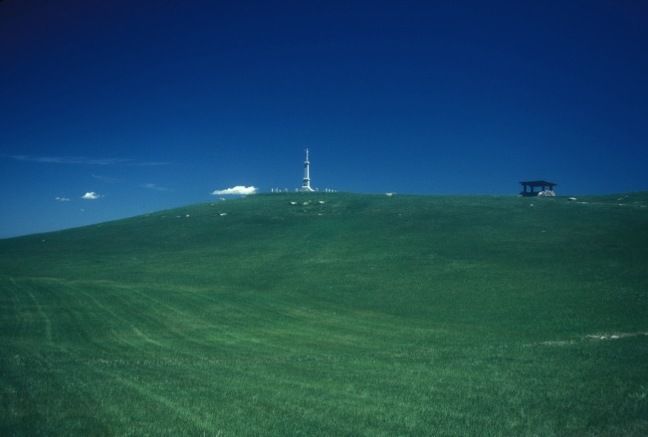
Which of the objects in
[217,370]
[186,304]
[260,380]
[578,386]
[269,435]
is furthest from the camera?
[186,304]

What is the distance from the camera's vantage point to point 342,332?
26953 millimetres

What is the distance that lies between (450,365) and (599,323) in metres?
13.8

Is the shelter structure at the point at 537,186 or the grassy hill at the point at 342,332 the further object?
the shelter structure at the point at 537,186

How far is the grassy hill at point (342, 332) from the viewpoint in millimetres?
12172

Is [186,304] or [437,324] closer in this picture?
[437,324]

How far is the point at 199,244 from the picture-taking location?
73.2 meters

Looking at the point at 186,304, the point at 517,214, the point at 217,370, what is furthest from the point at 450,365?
the point at 517,214

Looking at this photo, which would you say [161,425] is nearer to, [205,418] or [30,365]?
[205,418]

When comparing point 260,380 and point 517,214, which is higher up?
point 517,214

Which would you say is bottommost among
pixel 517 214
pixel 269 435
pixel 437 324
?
pixel 437 324

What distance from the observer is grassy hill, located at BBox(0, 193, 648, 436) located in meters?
12.2

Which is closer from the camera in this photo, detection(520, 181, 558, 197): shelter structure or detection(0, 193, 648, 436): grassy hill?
detection(0, 193, 648, 436): grassy hill

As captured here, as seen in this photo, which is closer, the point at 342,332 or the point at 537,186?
the point at 342,332

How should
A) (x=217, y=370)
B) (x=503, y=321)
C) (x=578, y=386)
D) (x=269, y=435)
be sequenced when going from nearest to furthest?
(x=269, y=435) → (x=578, y=386) → (x=217, y=370) → (x=503, y=321)
